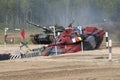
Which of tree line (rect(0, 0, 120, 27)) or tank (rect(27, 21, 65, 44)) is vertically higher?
tree line (rect(0, 0, 120, 27))

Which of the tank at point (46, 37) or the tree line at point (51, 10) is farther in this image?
the tree line at point (51, 10)

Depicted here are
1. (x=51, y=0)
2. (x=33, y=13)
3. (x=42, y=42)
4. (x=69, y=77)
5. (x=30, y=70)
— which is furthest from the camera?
(x=33, y=13)

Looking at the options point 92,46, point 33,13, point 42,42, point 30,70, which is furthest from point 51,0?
point 30,70

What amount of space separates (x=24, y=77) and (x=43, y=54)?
37.6 ft

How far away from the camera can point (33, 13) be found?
105m

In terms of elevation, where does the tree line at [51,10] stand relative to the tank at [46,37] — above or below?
above

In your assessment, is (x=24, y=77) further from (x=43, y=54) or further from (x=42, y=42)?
(x=42, y=42)

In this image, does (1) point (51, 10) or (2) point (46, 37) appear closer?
(2) point (46, 37)

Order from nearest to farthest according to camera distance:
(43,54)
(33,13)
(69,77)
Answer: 1. (69,77)
2. (43,54)
3. (33,13)

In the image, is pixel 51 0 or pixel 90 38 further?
pixel 51 0

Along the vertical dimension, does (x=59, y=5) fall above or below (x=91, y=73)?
above

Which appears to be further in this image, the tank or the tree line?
the tree line

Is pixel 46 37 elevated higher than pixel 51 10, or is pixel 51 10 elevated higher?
pixel 51 10

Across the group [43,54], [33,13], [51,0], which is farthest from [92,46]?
[33,13]
